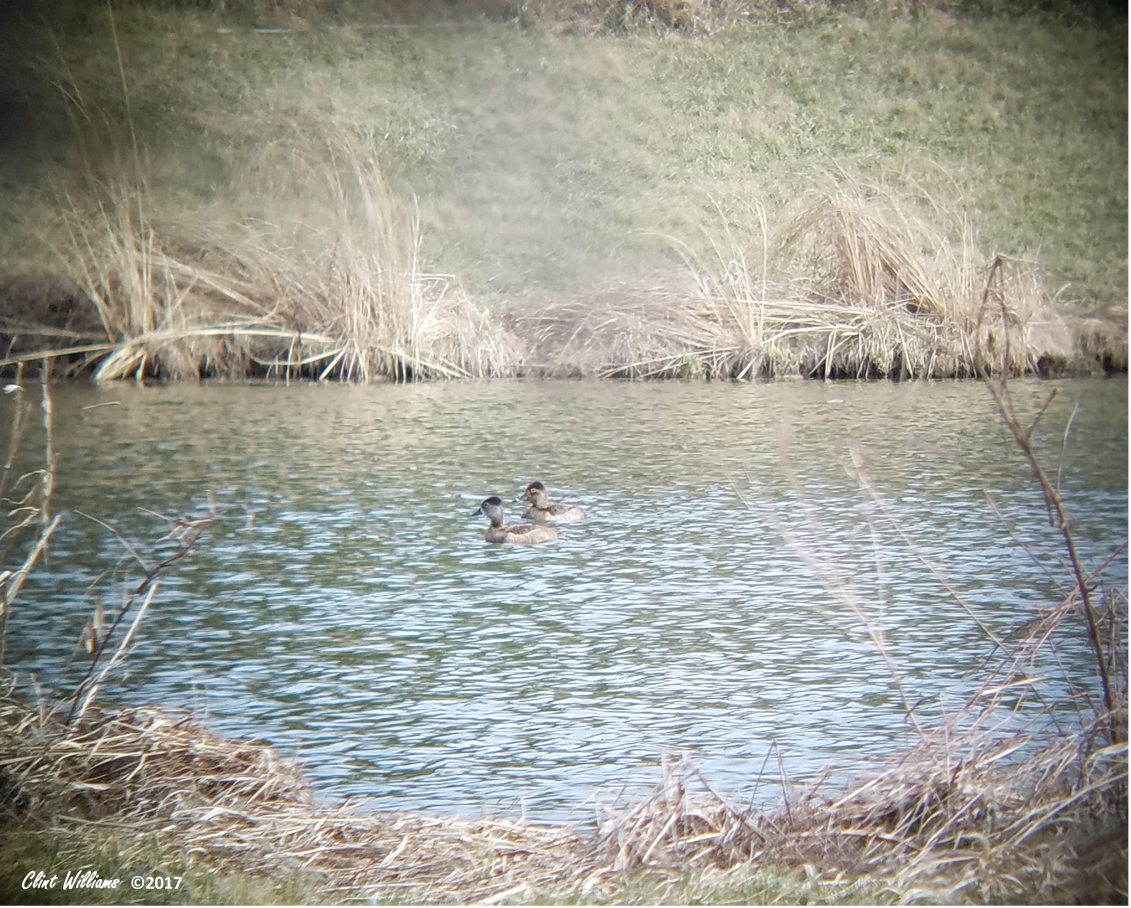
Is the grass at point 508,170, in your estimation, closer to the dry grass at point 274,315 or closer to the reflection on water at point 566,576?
the dry grass at point 274,315

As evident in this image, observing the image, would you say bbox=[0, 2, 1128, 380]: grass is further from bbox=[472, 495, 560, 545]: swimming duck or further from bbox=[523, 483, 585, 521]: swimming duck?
bbox=[472, 495, 560, 545]: swimming duck

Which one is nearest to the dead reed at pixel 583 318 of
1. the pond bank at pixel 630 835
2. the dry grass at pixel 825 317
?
the dry grass at pixel 825 317

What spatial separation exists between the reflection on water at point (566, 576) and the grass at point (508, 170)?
1.17m

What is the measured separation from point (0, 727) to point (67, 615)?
5.20ft

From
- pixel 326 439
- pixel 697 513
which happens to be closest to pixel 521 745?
pixel 697 513

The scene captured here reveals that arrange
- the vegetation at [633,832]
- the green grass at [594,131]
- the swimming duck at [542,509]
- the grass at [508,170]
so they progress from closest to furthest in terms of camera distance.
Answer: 1. the vegetation at [633,832]
2. the swimming duck at [542,509]
3. the grass at [508,170]
4. the green grass at [594,131]

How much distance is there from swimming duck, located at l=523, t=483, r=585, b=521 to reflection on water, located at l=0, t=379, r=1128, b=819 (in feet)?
0.49

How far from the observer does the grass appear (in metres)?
9.45

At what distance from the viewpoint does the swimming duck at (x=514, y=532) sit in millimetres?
5168

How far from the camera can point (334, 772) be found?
115 inches

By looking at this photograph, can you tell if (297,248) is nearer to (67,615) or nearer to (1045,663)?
(67,615)

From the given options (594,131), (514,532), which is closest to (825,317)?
(514,532)

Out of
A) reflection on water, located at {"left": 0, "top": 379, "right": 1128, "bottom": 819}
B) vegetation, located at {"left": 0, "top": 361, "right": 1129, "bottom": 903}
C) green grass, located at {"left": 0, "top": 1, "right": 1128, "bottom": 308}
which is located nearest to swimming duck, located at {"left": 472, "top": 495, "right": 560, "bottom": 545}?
reflection on water, located at {"left": 0, "top": 379, "right": 1128, "bottom": 819}

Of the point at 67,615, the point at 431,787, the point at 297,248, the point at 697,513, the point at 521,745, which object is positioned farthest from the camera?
the point at 297,248
